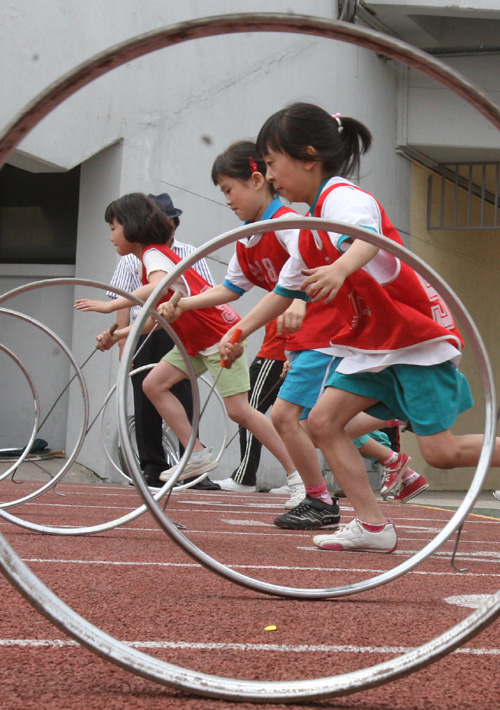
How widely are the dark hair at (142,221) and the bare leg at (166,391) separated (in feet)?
2.17

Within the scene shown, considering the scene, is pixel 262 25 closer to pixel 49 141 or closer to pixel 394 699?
pixel 394 699

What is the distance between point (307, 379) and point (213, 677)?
2.55 metres

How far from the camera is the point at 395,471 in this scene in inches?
180

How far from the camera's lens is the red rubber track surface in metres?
1.22

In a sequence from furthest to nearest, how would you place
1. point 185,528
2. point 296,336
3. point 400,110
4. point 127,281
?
1. point 400,110
2. point 127,281
3. point 296,336
4. point 185,528

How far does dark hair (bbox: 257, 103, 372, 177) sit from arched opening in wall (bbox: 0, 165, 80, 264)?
210 inches

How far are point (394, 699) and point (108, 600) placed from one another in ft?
2.52

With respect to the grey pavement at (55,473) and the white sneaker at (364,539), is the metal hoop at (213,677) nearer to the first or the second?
the white sneaker at (364,539)

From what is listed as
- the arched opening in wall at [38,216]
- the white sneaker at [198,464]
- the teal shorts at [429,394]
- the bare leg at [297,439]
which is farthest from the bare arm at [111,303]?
the arched opening in wall at [38,216]

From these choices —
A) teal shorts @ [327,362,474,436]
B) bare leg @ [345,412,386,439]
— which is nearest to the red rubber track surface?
teal shorts @ [327,362,474,436]

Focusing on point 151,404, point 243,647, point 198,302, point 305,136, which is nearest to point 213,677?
point 243,647

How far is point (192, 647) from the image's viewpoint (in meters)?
1.44

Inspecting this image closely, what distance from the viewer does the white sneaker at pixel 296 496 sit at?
14.1 ft

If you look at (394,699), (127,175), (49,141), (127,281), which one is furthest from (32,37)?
(394,699)
